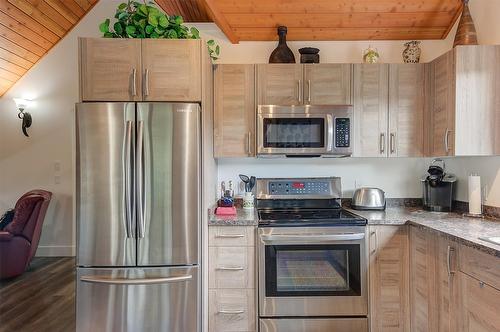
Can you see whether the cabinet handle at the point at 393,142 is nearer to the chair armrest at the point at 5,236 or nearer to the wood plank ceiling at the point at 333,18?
the wood plank ceiling at the point at 333,18

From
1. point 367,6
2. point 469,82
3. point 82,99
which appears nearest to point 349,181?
point 469,82

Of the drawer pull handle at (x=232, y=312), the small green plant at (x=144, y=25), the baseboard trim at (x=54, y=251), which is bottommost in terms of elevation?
the baseboard trim at (x=54, y=251)

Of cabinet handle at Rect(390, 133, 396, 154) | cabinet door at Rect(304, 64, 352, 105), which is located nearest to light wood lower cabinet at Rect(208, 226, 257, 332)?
cabinet door at Rect(304, 64, 352, 105)

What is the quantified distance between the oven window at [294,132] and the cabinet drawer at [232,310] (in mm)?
1147

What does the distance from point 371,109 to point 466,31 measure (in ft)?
2.77

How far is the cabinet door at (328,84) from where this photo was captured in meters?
2.60

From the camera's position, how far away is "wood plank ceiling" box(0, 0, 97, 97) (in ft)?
10.6

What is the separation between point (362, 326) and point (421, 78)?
6.55ft

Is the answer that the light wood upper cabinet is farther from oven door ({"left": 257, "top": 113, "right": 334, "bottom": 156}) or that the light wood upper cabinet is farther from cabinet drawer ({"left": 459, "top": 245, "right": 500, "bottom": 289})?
cabinet drawer ({"left": 459, "top": 245, "right": 500, "bottom": 289})

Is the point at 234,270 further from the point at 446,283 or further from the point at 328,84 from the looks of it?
the point at 328,84

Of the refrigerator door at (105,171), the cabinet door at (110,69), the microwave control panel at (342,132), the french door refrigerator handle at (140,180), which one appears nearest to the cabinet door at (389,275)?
the microwave control panel at (342,132)

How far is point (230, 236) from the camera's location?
224 centimetres

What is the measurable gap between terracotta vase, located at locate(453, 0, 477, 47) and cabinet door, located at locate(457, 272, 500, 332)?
1.70 m

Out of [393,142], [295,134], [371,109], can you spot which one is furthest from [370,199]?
[295,134]
